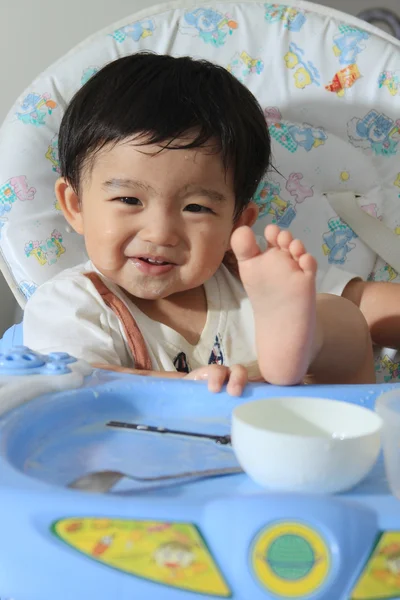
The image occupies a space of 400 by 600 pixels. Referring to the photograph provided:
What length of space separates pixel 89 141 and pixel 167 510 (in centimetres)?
62

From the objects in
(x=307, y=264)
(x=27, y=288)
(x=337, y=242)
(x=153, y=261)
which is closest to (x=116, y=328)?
(x=153, y=261)

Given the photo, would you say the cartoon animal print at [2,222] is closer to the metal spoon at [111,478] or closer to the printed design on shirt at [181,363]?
the printed design on shirt at [181,363]

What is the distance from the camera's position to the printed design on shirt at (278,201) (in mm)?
1148

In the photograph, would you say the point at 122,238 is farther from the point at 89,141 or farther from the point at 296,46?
the point at 296,46

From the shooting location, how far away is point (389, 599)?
42cm

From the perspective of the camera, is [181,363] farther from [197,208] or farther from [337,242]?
[337,242]

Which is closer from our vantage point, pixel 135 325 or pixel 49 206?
pixel 135 325

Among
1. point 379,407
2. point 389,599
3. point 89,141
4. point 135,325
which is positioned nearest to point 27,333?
point 135,325

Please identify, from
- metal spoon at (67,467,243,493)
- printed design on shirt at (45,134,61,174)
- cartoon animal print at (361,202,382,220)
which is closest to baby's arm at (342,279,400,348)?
cartoon animal print at (361,202,382,220)

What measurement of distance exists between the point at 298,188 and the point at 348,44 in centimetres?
26

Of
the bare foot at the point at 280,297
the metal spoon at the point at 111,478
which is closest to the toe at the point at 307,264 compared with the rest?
the bare foot at the point at 280,297

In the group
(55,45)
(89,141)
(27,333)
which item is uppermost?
(55,45)

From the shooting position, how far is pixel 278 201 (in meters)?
1.15

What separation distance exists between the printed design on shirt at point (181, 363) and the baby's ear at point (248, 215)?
0.20 metres
